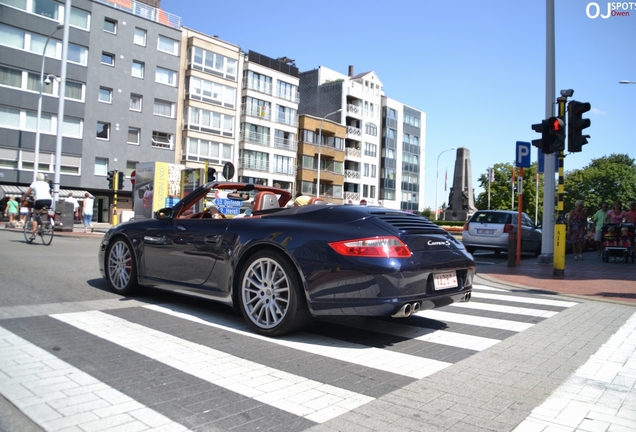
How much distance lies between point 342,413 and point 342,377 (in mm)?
700

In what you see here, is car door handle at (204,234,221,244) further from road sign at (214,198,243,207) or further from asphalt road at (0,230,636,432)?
road sign at (214,198,243,207)

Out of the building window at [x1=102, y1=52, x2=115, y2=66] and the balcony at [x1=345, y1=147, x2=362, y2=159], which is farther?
the balcony at [x1=345, y1=147, x2=362, y2=159]

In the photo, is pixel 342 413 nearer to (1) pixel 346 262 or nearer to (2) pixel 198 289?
(1) pixel 346 262

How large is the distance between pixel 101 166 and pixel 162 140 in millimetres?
6264

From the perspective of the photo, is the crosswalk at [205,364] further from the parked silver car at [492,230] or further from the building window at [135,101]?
the building window at [135,101]

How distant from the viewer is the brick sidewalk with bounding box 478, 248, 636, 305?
353 inches

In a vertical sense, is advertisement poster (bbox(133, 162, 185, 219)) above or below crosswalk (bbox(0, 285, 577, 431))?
above

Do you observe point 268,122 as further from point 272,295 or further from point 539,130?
point 272,295

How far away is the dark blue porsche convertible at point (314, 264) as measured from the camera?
4551mm

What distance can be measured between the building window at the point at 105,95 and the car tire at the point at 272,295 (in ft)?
145

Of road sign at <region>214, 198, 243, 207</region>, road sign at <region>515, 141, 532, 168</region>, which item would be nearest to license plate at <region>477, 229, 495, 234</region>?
road sign at <region>515, 141, 532, 168</region>

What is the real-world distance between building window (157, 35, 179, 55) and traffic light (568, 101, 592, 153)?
43.8m

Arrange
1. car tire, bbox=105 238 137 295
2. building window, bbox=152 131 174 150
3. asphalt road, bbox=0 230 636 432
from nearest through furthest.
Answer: asphalt road, bbox=0 230 636 432
car tire, bbox=105 238 137 295
building window, bbox=152 131 174 150

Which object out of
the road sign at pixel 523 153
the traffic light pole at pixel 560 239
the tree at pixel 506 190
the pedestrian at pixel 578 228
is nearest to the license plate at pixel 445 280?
the traffic light pole at pixel 560 239
